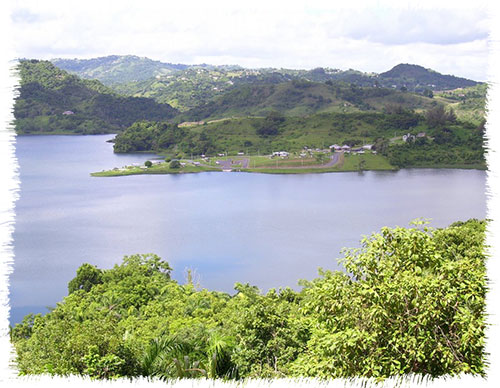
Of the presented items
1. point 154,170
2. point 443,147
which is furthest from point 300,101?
point 154,170

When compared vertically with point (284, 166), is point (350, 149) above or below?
above

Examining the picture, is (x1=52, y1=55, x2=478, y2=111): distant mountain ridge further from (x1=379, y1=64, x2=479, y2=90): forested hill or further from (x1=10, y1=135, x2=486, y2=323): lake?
(x1=10, y1=135, x2=486, y2=323): lake

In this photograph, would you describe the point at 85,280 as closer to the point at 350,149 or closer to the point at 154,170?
the point at 154,170

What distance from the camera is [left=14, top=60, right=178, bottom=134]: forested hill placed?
7156cm

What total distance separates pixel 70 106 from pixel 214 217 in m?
57.0

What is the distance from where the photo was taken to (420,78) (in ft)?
465

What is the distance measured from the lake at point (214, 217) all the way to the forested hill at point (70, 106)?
2369 cm


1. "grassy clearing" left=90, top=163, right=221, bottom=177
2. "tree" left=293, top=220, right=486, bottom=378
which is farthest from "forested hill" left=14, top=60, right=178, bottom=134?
"tree" left=293, top=220, right=486, bottom=378

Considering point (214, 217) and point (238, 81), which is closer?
point (214, 217)

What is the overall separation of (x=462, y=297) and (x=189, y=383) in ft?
6.66

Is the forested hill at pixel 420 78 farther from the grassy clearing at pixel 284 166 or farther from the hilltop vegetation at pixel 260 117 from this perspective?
the grassy clearing at pixel 284 166

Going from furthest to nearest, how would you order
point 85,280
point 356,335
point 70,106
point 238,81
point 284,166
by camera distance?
1. point 238,81
2. point 70,106
3. point 284,166
4. point 85,280
5. point 356,335

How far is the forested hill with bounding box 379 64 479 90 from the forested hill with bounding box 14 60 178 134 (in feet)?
243

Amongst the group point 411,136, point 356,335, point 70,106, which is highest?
point 70,106
